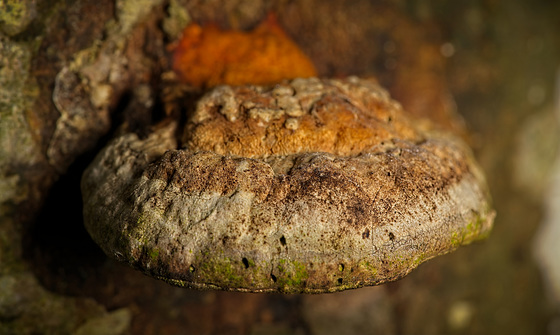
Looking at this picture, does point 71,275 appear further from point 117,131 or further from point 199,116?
point 199,116

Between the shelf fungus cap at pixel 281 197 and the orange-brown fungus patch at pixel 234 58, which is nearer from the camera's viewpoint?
the shelf fungus cap at pixel 281 197

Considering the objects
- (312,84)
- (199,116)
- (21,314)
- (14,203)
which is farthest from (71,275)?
(312,84)

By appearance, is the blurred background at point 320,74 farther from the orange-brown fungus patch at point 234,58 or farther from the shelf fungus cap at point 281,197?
the shelf fungus cap at point 281,197

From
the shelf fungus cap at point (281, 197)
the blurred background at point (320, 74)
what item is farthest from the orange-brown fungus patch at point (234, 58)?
the shelf fungus cap at point (281, 197)

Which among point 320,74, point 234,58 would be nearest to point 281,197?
point 234,58

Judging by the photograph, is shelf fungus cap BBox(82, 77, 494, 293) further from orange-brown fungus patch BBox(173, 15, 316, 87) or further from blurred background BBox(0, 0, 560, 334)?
blurred background BBox(0, 0, 560, 334)
